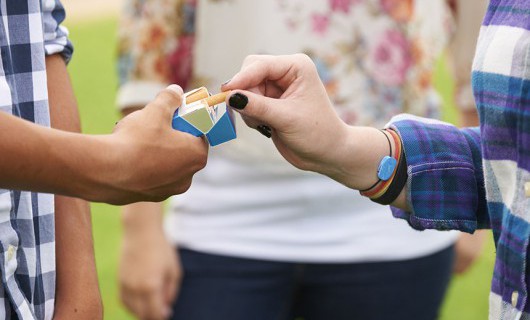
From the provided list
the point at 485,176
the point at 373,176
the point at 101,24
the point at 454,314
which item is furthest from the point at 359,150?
the point at 101,24

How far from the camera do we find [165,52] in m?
2.62

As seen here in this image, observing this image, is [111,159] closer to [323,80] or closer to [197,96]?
[197,96]

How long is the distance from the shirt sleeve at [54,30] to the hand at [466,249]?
1.65 m

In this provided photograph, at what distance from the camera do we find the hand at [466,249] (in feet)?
10.1

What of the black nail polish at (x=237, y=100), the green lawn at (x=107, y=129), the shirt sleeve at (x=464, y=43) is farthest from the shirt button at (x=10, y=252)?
the green lawn at (x=107, y=129)

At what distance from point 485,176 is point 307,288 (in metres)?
0.94

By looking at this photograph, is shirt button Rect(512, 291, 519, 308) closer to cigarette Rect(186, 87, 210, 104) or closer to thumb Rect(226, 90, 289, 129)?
thumb Rect(226, 90, 289, 129)

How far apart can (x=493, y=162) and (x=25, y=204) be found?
0.74 meters

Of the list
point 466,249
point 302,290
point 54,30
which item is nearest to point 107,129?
point 466,249

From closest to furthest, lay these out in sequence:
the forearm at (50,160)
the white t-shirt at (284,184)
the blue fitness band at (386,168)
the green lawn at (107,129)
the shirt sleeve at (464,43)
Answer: the forearm at (50,160)
the blue fitness band at (386,168)
the white t-shirt at (284,184)
the shirt sleeve at (464,43)
the green lawn at (107,129)

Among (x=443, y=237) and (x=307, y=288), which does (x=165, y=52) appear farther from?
(x=443, y=237)

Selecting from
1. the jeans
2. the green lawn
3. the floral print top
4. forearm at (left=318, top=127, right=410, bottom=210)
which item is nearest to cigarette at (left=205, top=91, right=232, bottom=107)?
forearm at (left=318, top=127, right=410, bottom=210)

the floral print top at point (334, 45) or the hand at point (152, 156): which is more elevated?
the hand at point (152, 156)

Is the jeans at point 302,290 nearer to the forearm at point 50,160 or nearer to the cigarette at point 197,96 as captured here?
the cigarette at point 197,96
